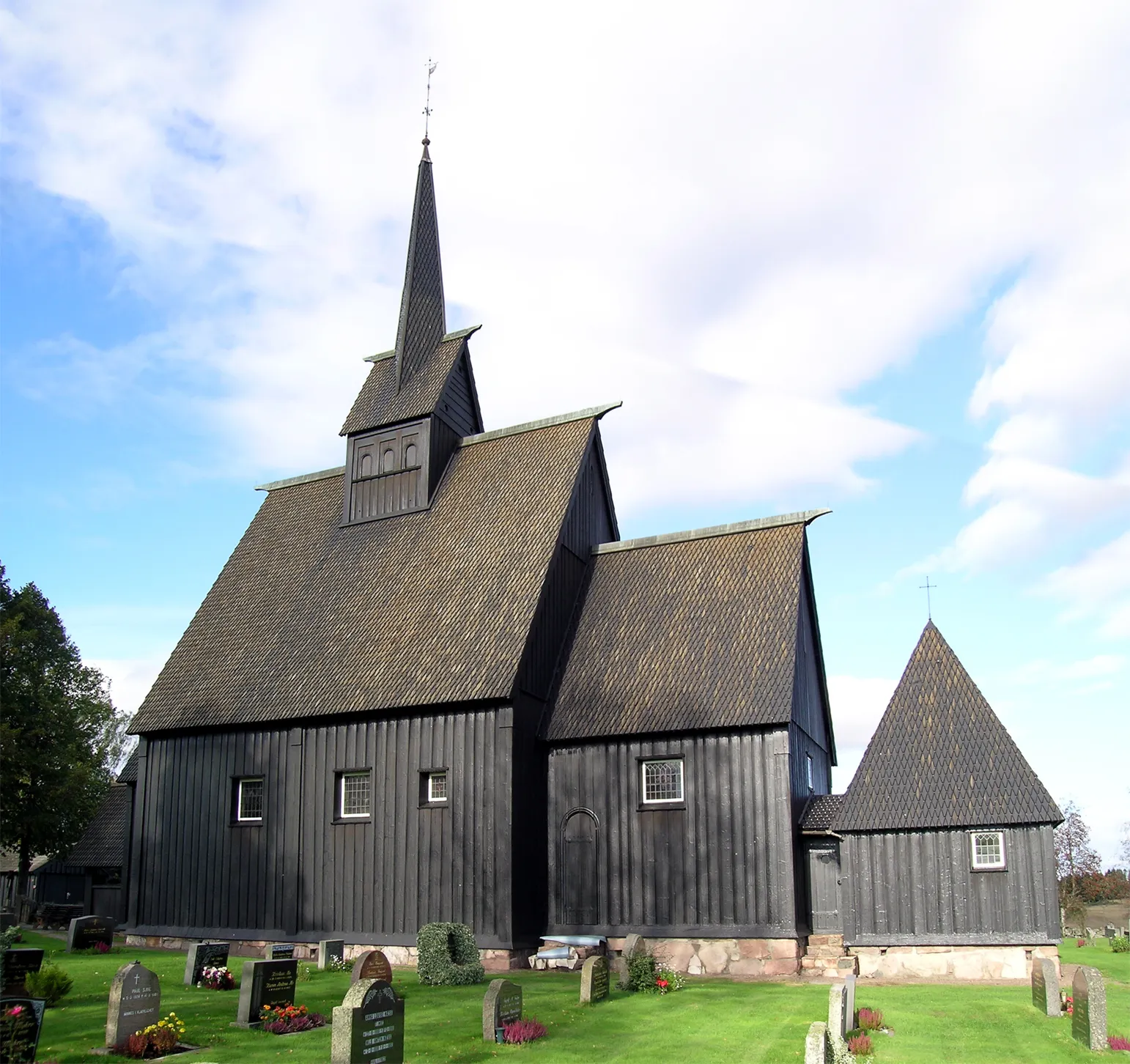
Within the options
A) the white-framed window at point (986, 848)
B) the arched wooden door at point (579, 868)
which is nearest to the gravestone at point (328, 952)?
the arched wooden door at point (579, 868)

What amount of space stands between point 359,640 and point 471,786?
194 inches

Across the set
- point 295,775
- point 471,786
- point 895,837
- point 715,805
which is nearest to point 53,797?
point 295,775

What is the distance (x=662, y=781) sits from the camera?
22.2m

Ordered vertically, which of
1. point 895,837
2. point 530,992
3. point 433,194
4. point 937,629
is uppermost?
point 433,194

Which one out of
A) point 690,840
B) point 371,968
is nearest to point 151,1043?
point 371,968

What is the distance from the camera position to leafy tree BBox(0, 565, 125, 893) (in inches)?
1591

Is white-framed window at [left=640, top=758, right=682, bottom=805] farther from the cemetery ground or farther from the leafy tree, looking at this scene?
the leafy tree

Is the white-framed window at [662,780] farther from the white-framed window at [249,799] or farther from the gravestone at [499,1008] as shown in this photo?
the white-framed window at [249,799]

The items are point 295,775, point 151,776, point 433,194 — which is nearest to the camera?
point 295,775

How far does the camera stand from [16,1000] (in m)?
12.6

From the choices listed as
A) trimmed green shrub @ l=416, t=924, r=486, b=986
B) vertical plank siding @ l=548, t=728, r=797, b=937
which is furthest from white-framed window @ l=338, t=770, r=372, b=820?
trimmed green shrub @ l=416, t=924, r=486, b=986

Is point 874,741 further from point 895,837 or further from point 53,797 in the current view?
point 53,797

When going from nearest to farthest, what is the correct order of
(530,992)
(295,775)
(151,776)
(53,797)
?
1. (530,992)
2. (295,775)
3. (151,776)
4. (53,797)

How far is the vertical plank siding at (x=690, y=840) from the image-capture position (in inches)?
817
